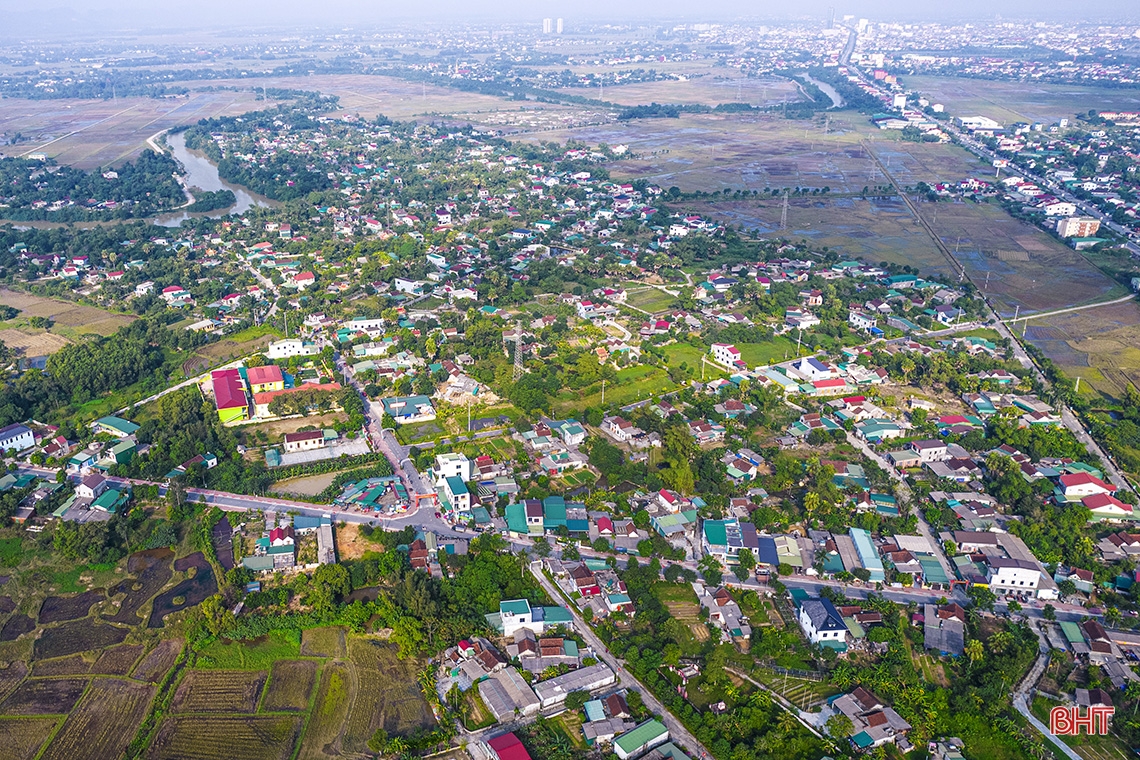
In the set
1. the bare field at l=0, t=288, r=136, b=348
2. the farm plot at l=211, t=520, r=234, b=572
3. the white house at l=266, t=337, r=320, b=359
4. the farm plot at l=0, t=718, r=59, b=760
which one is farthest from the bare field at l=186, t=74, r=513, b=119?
the farm plot at l=0, t=718, r=59, b=760

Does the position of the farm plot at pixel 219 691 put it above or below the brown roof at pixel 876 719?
below

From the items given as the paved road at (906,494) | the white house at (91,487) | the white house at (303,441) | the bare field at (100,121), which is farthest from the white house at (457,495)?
the bare field at (100,121)

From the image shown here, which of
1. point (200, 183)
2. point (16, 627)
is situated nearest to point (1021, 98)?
point (200, 183)

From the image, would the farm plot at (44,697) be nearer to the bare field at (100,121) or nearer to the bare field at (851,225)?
the bare field at (851,225)

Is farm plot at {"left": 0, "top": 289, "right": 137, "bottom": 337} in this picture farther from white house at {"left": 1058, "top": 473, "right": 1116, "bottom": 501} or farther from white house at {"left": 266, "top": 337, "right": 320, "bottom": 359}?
white house at {"left": 1058, "top": 473, "right": 1116, "bottom": 501}

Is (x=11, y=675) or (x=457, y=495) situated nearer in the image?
(x=11, y=675)

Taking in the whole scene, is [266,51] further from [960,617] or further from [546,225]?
[960,617]

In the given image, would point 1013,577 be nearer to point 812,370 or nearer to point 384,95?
point 812,370
